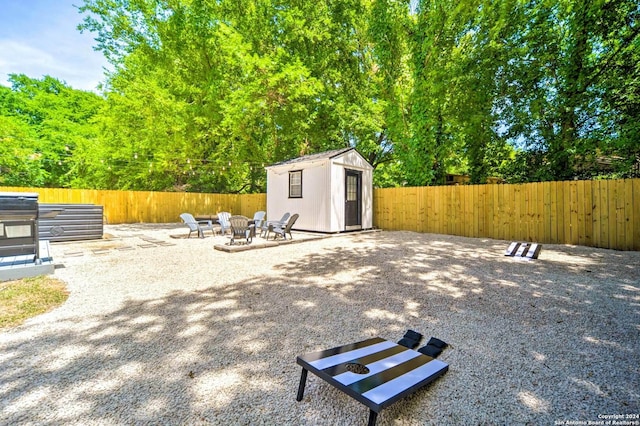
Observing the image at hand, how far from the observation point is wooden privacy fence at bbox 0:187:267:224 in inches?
531

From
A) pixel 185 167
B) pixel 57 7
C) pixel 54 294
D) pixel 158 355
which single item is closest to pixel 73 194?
pixel 185 167

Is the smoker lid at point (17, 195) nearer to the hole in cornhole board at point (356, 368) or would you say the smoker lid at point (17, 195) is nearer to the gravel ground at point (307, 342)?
the gravel ground at point (307, 342)

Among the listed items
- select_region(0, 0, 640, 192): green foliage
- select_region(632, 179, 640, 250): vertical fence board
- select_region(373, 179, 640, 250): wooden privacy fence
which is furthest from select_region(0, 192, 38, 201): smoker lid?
select_region(632, 179, 640, 250): vertical fence board

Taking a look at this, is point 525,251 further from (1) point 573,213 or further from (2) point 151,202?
(2) point 151,202

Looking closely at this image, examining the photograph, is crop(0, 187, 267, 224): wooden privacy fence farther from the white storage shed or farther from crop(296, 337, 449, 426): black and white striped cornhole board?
crop(296, 337, 449, 426): black and white striped cornhole board

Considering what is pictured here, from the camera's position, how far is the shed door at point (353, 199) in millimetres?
10461

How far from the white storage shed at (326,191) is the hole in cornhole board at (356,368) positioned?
7892 mm

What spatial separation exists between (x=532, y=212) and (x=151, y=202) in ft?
58.0

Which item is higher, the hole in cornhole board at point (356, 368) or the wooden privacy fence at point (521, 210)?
the wooden privacy fence at point (521, 210)

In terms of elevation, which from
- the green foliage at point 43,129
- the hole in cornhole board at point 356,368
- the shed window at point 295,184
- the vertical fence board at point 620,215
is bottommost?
the hole in cornhole board at point 356,368

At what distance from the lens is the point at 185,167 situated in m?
16.9

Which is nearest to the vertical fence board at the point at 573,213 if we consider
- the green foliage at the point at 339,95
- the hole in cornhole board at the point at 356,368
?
the green foliage at the point at 339,95

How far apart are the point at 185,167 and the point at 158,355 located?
1679cm

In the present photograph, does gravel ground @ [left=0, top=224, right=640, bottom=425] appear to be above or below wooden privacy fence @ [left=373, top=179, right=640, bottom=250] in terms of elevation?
below
